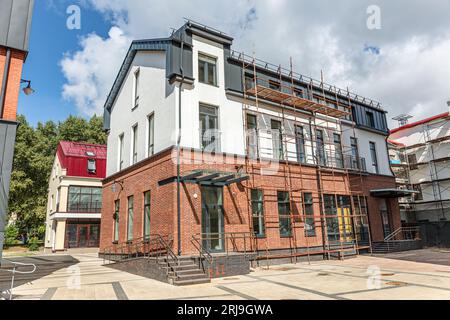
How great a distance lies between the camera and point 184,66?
1443cm

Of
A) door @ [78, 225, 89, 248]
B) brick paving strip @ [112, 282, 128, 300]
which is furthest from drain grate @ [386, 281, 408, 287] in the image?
door @ [78, 225, 89, 248]

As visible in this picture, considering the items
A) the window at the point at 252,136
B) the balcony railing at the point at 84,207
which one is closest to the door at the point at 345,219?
the window at the point at 252,136

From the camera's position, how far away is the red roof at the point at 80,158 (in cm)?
3109

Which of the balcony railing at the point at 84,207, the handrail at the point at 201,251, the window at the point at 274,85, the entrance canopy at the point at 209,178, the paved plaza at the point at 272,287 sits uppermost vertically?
the window at the point at 274,85

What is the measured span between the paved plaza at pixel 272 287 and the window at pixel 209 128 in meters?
5.66

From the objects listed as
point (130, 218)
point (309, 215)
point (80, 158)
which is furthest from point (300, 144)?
point (80, 158)

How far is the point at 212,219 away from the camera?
543 inches

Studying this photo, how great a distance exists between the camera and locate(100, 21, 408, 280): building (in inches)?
538

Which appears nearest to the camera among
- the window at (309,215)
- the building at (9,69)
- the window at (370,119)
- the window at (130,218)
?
the building at (9,69)

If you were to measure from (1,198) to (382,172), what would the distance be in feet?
72.8

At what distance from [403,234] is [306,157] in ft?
37.9

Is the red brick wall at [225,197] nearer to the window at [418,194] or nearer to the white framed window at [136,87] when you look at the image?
the white framed window at [136,87]

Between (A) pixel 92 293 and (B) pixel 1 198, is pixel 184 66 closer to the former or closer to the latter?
(B) pixel 1 198
